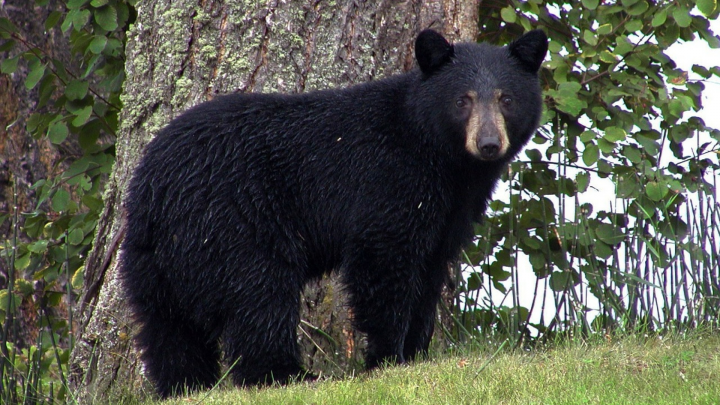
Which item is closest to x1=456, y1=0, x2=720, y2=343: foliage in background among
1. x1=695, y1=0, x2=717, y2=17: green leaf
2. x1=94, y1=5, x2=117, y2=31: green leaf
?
x1=695, y1=0, x2=717, y2=17: green leaf

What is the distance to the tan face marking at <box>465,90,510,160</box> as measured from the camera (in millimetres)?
4375

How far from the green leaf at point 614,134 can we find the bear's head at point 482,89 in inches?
36.2

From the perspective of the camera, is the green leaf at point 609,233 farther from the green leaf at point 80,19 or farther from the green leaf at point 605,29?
the green leaf at point 80,19

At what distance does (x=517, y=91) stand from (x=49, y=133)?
10.7ft

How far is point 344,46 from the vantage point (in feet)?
17.4

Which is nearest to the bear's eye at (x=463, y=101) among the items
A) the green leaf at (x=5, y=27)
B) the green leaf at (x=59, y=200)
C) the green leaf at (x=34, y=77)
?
the green leaf at (x=59, y=200)

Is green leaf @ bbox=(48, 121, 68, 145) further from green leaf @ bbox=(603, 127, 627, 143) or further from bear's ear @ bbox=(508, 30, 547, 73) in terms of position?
green leaf @ bbox=(603, 127, 627, 143)

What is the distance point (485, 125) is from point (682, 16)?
1.80m

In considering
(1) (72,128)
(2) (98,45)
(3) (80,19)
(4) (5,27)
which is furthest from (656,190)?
(4) (5,27)

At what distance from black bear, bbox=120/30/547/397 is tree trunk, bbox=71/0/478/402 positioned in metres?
0.60

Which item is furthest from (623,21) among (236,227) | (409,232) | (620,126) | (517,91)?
(236,227)

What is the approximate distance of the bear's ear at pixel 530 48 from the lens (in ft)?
15.4

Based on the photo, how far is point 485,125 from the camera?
173 inches

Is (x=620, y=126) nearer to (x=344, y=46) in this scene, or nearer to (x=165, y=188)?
(x=344, y=46)
